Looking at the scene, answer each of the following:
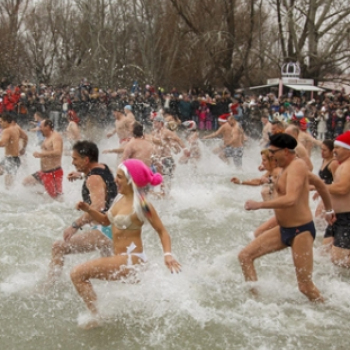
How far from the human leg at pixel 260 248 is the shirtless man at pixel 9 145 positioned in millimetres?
5401

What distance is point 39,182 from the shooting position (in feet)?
28.1

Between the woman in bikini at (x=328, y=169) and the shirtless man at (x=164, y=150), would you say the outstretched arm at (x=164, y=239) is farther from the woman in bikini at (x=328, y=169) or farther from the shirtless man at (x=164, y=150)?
the shirtless man at (x=164, y=150)

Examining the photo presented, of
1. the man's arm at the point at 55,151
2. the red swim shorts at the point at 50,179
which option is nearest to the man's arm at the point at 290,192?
the man's arm at the point at 55,151

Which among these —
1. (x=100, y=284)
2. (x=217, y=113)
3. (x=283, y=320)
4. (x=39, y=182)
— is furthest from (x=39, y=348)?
(x=217, y=113)

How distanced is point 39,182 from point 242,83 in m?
24.0

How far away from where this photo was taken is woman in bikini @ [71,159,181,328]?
4.26 m

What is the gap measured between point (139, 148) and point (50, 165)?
1347mm

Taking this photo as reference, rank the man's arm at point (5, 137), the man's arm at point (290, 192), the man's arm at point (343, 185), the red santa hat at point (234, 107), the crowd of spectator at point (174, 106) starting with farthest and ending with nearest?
the red santa hat at point (234, 107)
the crowd of spectator at point (174, 106)
the man's arm at point (5, 137)
the man's arm at point (343, 185)
the man's arm at point (290, 192)

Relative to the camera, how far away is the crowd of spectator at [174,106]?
18.6 meters

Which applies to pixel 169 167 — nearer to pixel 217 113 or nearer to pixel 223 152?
pixel 223 152

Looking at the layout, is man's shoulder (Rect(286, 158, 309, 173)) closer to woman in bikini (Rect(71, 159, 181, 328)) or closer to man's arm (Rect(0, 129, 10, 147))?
woman in bikini (Rect(71, 159, 181, 328))

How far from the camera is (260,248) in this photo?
4.95 m

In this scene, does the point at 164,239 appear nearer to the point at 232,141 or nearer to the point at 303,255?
the point at 303,255

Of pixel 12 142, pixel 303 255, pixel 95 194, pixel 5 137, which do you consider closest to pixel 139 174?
pixel 95 194
